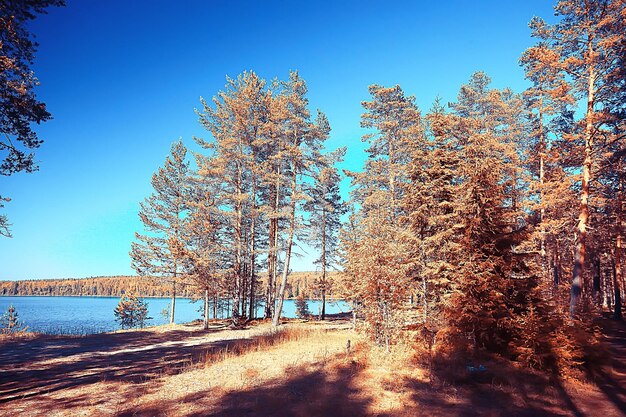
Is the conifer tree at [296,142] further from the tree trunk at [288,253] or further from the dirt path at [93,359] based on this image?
the dirt path at [93,359]

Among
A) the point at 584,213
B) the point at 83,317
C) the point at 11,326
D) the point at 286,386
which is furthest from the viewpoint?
the point at 83,317

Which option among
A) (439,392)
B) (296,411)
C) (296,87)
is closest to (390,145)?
(296,87)

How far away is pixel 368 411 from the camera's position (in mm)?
7398

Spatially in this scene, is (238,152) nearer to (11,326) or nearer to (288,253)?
(288,253)

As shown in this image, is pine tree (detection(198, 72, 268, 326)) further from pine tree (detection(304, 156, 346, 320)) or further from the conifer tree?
pine tree (detection(304, 156, 346, 320))

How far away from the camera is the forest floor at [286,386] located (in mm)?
7531

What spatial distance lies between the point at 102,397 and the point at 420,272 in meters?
12.7

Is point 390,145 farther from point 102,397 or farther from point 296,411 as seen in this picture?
point 102,397

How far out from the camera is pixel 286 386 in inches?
357

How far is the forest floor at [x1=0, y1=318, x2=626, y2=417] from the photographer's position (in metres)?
7.53

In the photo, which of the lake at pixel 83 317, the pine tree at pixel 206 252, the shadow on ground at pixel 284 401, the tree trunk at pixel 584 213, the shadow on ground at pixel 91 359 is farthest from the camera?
the lake at pixel 83 317

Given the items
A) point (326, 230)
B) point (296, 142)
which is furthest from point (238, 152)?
point (326, 230)

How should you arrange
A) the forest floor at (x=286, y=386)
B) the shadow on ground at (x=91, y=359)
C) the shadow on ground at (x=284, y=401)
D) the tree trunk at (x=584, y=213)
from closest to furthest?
Result: the shadow on ground at (x=284, y=401) < the forest floor at (x=286, y=386) < the shadow on ground at (x=91, y=359) < the tree trunk at (x=584, y=213)

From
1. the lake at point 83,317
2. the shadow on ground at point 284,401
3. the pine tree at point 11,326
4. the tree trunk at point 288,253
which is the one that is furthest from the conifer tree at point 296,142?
the pine tree at point 11,326
